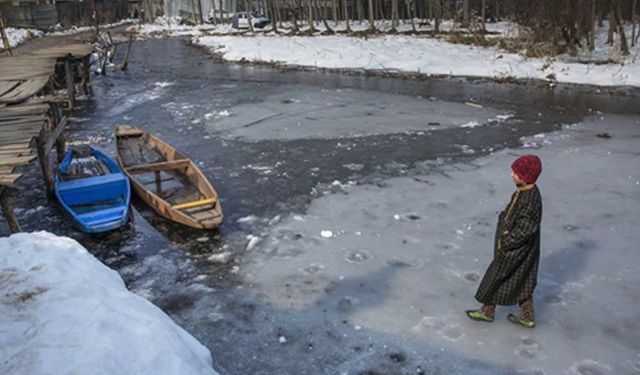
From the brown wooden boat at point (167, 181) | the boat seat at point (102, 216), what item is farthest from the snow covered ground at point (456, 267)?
the boat seat at point (102, 216)

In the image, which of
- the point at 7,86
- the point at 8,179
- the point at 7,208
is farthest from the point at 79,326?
the point at 7,86

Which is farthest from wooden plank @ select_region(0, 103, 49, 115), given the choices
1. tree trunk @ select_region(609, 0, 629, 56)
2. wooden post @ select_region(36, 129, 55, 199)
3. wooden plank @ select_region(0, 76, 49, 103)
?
tree trunk @ select_region(609, 0, 629, 56)

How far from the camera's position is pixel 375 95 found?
18266 millimetres

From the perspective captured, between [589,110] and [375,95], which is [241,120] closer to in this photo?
[375,95]

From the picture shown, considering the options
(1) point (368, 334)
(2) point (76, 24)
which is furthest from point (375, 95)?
(2) point (76, 24)

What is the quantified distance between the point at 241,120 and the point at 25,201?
666 centimetres

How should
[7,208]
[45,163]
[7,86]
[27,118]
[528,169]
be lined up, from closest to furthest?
1. [528,169]
2. [7,208]
3. [27,118]
4. [45,163]
5. [7,86]

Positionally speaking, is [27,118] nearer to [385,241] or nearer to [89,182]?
[89,182]

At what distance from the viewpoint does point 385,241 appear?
7395 millimetres

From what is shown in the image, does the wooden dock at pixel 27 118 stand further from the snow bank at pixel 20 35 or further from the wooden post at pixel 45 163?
the snow bank at pixel 20 35

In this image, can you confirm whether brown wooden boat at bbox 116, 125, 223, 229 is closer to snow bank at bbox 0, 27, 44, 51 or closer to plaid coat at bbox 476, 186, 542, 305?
plaid coat at bbox 476, 186, 542, 305

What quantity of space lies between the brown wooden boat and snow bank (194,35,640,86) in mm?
14311

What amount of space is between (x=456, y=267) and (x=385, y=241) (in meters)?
1.14

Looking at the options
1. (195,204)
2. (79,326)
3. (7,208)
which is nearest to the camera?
(79,326)
